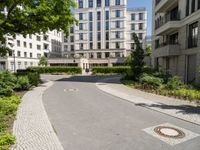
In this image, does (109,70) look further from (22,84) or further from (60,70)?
(22,84)

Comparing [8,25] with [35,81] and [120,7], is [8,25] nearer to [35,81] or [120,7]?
[35,81]

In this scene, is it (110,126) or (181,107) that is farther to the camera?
(181,107)

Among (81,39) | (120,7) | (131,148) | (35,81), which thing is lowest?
(131,148)

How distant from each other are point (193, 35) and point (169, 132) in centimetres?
1560

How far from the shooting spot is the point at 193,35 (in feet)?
59.8

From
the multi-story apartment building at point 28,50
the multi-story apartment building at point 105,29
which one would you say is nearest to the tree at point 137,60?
the multi-story apartment building at point 28,50

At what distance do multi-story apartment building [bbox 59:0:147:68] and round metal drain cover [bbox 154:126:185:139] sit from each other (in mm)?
47582

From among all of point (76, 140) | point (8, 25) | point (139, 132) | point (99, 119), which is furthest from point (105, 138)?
point (8, 25)

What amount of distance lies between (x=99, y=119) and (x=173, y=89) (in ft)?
29.6

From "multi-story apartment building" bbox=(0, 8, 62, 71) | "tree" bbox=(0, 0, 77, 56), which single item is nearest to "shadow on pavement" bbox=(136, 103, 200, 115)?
"tree" bbox=(0, 0, 77, 56)

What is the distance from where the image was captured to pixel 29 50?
5256 centimetres

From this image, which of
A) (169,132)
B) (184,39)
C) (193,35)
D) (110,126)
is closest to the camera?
(169,132)

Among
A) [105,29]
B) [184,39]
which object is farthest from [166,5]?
[105,29]

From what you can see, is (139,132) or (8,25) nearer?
(139,132)
